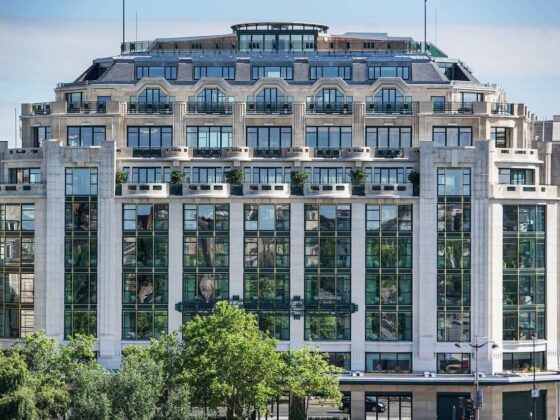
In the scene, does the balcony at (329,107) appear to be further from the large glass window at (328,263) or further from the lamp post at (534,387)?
the lamp post at (534,387)

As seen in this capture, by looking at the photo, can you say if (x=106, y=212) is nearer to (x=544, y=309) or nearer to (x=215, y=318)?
(x=215, y=318)

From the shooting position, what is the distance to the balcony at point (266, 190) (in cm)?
16350

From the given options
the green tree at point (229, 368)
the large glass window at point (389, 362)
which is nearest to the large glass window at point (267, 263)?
the large glass window at point (389, 362)

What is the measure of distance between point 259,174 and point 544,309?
2612 centimetres

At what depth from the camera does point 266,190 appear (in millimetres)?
163750

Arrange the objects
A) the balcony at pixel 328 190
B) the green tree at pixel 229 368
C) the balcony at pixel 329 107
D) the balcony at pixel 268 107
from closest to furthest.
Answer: the green tree at pixel 229 368, the balcony at pixel 328 190, the balcony at pixel 329 107, the balcony at pixel 268 107

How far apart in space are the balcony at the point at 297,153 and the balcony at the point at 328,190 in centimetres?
373

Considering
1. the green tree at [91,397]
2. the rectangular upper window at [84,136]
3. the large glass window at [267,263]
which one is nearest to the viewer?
the green tree at [91,397]

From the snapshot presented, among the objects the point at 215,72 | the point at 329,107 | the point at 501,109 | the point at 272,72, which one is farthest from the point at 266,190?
the point at 501,109

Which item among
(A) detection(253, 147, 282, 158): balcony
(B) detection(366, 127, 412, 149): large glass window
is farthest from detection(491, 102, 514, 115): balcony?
(A) detection(253, 147, 282, 158): balcony

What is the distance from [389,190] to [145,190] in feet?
65.3

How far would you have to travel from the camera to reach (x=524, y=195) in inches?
6452

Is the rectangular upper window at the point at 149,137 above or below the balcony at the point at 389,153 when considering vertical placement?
above

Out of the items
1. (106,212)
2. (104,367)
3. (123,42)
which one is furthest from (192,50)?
(104,367)
